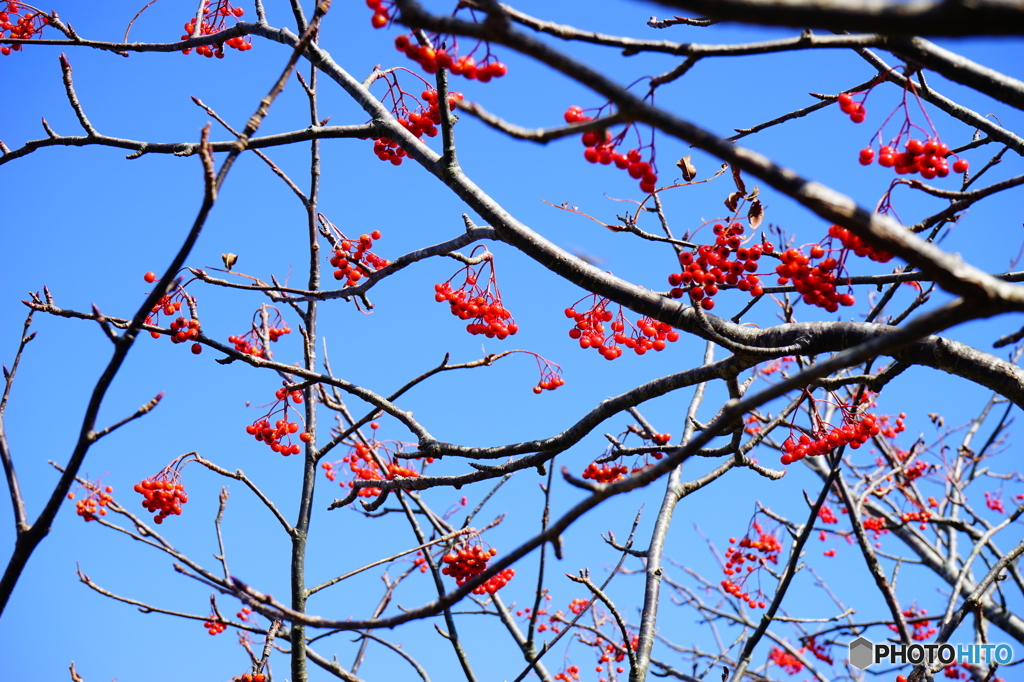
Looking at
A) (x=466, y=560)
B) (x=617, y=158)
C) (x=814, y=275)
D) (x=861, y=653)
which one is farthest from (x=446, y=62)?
(x=861, y=653)

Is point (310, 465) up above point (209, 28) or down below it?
below

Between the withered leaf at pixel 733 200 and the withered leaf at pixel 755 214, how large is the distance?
71 millimetres

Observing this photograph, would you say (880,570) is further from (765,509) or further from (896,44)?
(896,44)

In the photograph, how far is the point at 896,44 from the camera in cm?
219

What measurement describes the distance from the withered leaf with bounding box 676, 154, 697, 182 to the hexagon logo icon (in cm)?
480

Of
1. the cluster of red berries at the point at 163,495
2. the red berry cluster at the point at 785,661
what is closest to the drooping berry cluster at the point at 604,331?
the cluster of red berries at the point at 163,495

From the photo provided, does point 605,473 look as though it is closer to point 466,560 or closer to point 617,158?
point 466,560

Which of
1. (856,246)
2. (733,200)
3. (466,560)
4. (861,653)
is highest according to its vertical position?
(733,200)

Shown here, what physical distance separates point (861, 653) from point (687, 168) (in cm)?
519

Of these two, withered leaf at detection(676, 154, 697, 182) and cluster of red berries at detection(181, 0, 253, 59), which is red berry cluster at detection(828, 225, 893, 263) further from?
cluster of red berries at detection(181, 0, 253, 59)

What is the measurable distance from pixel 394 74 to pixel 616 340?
6.20ft

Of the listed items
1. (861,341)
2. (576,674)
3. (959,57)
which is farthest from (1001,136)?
(576,674)

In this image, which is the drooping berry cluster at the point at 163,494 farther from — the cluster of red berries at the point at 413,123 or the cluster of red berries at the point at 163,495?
the cluster of red berries at the point at 413,123

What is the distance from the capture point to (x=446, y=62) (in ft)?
8.22
